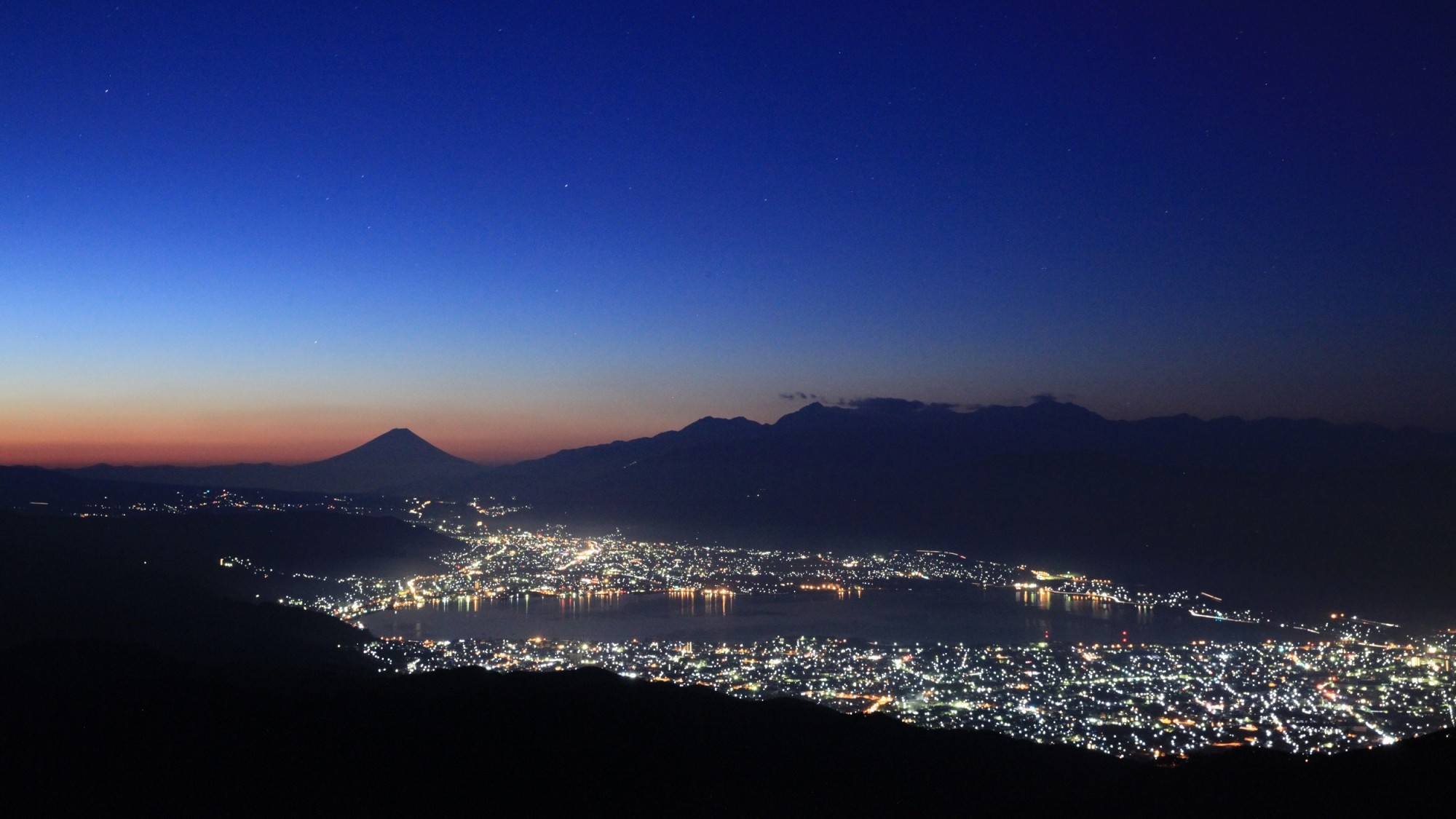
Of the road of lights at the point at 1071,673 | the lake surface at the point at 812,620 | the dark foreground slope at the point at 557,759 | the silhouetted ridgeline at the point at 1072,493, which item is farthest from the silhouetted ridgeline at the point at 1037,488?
the dark foreground slope at the point at 557,759

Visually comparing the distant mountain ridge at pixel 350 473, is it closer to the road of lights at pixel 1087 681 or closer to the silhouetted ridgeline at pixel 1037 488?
the silhouetted ridgeline at pixel 1037 488

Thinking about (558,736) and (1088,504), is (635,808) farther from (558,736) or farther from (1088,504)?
(1088,504)

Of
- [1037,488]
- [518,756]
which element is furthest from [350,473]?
[518,756]

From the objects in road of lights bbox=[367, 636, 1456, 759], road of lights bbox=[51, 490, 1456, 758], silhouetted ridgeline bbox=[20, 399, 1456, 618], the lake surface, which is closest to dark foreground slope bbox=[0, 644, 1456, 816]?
road of lights bbox=[51, 490, 1456, 758]

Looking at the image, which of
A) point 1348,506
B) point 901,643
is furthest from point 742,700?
point 1348,506

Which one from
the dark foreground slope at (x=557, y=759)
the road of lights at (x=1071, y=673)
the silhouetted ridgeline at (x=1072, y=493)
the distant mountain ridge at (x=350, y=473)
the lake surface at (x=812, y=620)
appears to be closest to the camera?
the dark foreground slope at (x=557, y=759)
